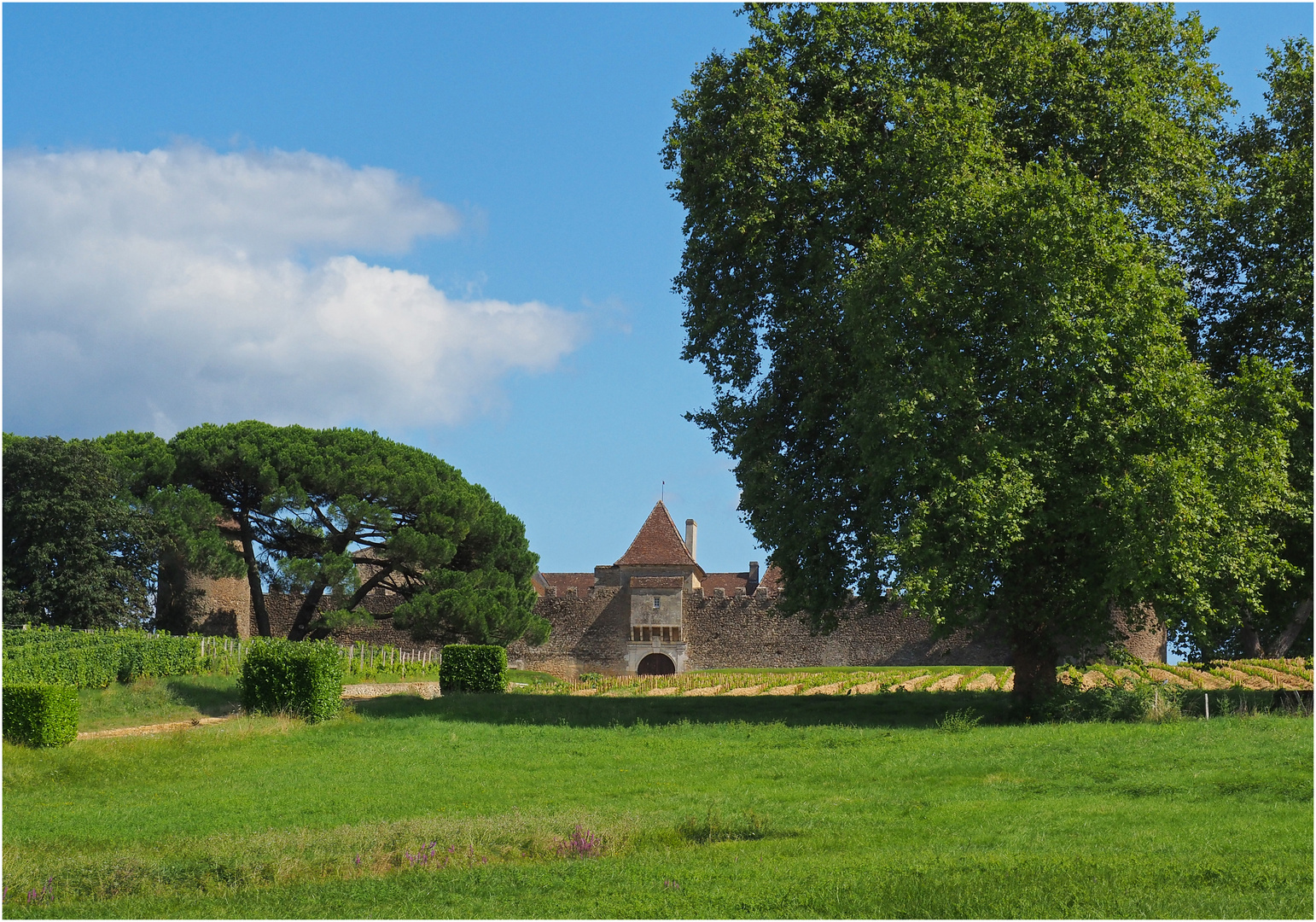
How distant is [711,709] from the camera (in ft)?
66.2

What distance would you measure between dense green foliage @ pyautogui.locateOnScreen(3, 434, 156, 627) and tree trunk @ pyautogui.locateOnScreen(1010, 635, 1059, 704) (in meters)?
24.0

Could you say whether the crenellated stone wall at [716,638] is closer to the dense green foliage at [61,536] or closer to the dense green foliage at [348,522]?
the dense green foliage at [348,522]

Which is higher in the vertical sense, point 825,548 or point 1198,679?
point 825,548

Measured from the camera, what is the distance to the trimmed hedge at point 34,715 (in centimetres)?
1596

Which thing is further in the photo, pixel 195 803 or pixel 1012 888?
pixel 195 803

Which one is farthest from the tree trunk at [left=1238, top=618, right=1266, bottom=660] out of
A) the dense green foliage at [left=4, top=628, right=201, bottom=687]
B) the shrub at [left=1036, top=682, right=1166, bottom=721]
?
the dense green foliage at [left=4, top=628, right=201, bottom=687]

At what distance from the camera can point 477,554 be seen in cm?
3800

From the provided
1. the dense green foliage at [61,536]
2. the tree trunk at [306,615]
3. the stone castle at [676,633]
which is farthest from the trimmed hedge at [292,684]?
the stone castle at [676,633]

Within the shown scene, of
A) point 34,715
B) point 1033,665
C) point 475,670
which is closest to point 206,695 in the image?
point 475,670

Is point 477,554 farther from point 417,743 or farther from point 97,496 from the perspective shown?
point 417,743

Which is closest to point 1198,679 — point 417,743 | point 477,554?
point 417,743

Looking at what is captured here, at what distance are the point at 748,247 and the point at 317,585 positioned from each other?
69.6ft

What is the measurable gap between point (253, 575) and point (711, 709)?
71.8ft

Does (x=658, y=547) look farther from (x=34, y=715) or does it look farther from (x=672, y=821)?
(x=672, y=821)
